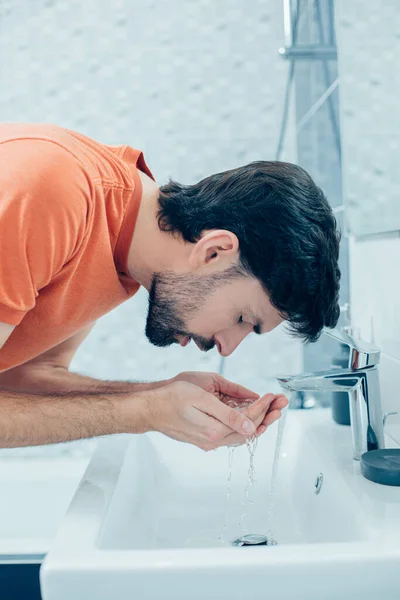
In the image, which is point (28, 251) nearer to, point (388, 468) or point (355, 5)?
point (388, 468)

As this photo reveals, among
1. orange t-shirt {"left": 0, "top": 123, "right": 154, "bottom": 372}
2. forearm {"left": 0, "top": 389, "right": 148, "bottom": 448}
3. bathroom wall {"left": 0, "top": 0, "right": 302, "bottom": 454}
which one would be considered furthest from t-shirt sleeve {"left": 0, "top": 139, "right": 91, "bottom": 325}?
bathroom wall {"left": 0, "top": 0, "right": 302, "bottom": 454}

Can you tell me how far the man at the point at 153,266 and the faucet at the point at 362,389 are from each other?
73mm

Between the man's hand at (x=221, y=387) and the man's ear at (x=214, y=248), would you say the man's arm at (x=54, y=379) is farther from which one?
the man's ear at (x=214, y=248)

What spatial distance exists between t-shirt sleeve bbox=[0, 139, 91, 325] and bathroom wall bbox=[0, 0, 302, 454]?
1196mm

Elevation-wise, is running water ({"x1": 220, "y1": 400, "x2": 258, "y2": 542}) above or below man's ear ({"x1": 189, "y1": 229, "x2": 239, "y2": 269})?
below

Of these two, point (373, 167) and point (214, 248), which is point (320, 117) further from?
point (214, 248)

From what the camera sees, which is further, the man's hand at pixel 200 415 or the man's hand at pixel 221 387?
the man's hand at pixel 221 387

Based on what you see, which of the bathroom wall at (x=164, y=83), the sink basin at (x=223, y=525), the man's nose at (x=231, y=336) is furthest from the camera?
the bathroom wall at (x=164, y=83)

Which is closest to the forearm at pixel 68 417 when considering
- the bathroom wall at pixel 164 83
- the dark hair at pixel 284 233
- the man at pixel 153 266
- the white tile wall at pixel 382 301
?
the man at pixel 153 266

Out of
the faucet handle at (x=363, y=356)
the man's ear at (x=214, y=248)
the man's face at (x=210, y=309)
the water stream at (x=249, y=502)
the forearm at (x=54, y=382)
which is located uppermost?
the man's ear at (x=214, y=248)

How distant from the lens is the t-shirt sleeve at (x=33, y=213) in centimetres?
76

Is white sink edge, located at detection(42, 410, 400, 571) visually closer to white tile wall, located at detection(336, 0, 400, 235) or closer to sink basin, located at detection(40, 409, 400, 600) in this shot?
sink basin, located at detection(40, 409, 400, 600)

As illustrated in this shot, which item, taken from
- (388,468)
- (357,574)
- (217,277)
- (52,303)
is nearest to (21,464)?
(52,303)

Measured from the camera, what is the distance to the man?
790mm
